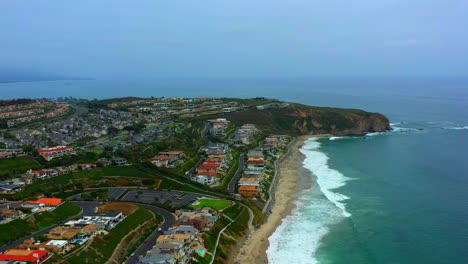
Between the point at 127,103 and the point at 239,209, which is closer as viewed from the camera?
the point at 239,209

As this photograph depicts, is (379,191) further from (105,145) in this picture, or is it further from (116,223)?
(105,145)

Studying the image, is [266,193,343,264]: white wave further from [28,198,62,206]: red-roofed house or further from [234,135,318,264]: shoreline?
[28,198,62,206]: red-roofed house

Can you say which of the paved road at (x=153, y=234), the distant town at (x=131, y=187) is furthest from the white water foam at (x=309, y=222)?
the paved road at (x=153, y=234)

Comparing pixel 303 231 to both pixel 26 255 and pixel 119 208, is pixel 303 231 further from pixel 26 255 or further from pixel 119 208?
pixel 26 255

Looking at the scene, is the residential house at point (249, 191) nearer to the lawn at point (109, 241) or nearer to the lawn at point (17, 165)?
A: the lawn at point (109, 241)

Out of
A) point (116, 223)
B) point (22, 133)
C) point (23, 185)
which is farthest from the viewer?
point (22, 133)

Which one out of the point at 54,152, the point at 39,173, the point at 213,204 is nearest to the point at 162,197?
the point at 213,204

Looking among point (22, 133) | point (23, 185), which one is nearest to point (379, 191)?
point (23, 185)
